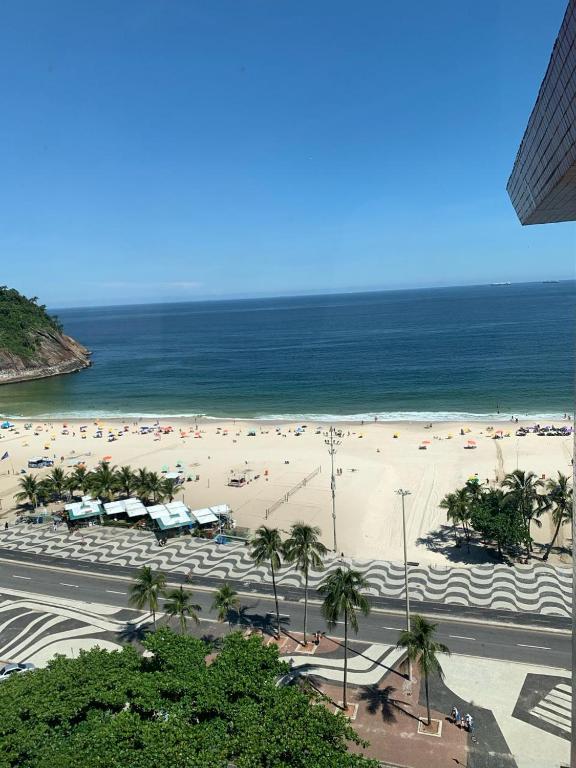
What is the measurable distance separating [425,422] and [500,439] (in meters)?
16.1

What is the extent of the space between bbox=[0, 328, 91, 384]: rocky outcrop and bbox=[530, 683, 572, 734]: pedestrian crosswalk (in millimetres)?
158663

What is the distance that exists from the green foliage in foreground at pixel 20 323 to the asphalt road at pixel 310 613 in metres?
131

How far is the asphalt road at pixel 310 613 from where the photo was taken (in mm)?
31250

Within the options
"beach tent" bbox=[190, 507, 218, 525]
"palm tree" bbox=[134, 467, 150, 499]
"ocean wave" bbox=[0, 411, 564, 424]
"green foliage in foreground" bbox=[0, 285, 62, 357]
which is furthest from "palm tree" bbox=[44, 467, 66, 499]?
"green foliage in foreground" bbox=[0, 285, 62, 357]

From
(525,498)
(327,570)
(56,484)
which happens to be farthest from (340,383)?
(327,570)

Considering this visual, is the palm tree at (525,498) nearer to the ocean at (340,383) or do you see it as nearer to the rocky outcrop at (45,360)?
the ocean at (340,383)

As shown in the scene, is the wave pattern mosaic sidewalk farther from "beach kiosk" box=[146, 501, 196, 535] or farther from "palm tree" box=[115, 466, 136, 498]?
"palm tree" box=[115, 466, 136, 498]

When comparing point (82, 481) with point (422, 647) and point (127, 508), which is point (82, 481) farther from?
point (422, 647)

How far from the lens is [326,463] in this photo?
2793 inches

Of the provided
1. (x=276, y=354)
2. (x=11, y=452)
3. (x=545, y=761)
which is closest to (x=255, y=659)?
(x=545, y=761)

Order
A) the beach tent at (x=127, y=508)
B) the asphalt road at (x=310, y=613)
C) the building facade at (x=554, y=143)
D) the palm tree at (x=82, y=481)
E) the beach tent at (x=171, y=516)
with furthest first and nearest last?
the palm tree at (x=82, y=481)
the beach tent at (x=127, y=508)
the beach tent at (x=171, y=516)
the asphalt road at (x=310, y=613)
the building facade at (x=554, y=143)

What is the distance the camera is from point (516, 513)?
43.1m

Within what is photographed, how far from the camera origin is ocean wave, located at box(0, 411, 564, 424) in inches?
3652

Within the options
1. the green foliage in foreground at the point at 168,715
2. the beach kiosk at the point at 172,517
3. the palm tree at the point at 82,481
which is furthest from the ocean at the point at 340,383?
the green foliage in foreground at the point at 168,715
